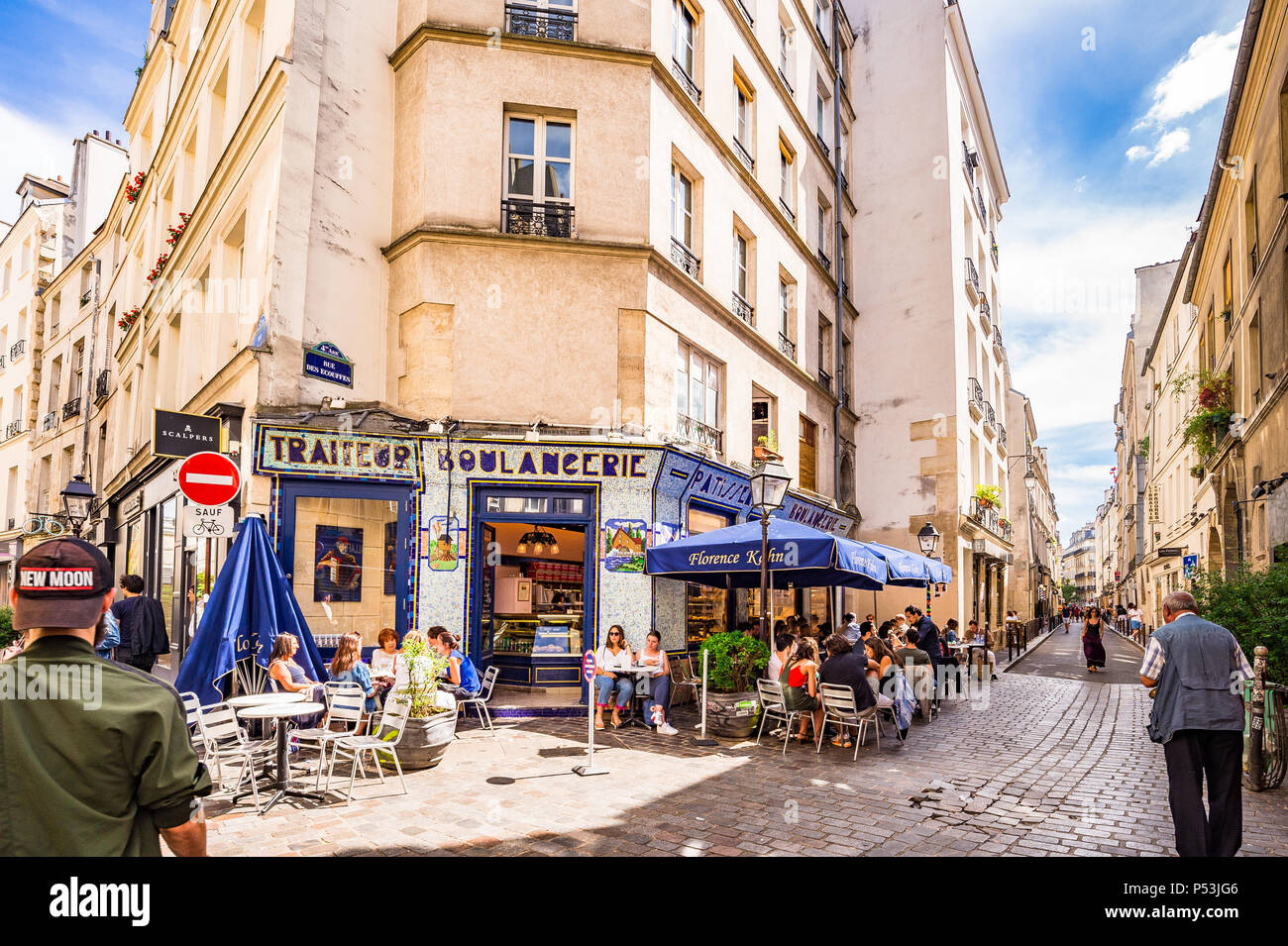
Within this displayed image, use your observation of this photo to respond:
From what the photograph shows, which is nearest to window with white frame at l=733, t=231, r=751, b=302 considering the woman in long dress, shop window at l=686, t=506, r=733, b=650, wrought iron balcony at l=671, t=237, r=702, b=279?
wrought iron balcony at l=671, t=237, r=702, b=279

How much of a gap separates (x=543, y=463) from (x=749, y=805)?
6174 millimetres

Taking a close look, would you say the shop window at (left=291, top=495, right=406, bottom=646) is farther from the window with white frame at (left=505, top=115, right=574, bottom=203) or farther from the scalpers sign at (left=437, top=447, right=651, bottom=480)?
the window with white frame at (left=505, top=115, right=574, bottom=203)

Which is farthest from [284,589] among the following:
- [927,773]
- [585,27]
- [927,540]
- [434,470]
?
[927,540]

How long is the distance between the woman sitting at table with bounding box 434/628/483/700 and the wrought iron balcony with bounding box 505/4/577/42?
A: 30.4 ft

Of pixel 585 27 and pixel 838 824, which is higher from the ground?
pixel 585 27

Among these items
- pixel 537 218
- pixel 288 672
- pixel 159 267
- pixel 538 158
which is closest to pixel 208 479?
pixel 288 672

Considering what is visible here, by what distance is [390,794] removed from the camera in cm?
681

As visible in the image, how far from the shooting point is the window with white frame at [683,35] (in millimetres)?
13797

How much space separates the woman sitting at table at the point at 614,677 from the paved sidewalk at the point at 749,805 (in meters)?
0.57

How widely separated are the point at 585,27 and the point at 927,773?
11.8 metres

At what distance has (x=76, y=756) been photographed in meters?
1.92

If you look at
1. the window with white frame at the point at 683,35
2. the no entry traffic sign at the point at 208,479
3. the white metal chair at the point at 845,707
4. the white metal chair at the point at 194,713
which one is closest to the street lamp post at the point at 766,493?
the white metal chair at the point at 845,707

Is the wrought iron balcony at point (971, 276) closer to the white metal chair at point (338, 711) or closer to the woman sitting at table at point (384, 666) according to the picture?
the woman sitting at table at point (384, 666)
